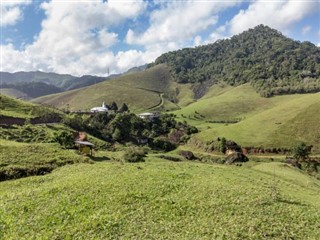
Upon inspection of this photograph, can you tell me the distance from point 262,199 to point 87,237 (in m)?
16.8

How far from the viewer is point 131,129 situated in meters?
117

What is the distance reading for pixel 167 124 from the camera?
135m

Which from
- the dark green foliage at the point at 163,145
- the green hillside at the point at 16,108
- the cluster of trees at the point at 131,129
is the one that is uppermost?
the green hillside at the point at 16,108

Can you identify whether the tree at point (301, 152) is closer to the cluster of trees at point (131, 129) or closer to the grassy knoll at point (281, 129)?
the grassy knoll at point (281, 129)

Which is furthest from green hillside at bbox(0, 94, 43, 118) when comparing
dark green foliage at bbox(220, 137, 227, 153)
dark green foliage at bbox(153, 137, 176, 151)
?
dark green foliage at bbox(220, 137, 227, 153)

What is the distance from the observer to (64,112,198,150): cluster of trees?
10594cm

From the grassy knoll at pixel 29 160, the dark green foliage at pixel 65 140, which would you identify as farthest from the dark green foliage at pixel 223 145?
the grassy knoll at pixel 29 160

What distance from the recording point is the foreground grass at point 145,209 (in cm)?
2317

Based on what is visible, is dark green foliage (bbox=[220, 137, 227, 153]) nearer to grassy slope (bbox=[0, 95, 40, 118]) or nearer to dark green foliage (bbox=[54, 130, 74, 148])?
dark green foliage (bbox=[54, 130, 74, 148])

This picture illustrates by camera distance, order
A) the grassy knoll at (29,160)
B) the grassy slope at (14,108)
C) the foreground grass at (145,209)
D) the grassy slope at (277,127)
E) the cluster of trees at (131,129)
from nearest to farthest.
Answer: the foreground grass at (145,209) < the grassy knoll at (29,160) < the grassy slope at (277,127) < the grassy slope at (14,108) < the cluster of trees at (131,129)

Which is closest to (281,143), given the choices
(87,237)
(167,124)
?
(167,124)

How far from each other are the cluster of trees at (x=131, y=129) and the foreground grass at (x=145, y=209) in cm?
6779

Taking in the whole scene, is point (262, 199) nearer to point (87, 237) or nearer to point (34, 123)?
point (87, 237)

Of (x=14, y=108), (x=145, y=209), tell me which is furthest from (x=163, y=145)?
(x=145, y=209)
